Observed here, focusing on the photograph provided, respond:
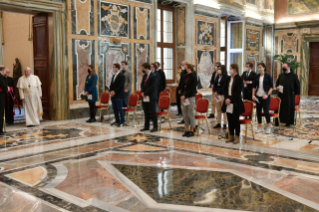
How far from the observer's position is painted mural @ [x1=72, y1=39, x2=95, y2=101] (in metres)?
9.72

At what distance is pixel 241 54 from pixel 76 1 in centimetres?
951

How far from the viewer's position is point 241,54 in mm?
16781

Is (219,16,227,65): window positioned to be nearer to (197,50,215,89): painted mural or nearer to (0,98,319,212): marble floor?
(197,50,215,89): painted mural

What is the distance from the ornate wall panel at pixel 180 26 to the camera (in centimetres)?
1349

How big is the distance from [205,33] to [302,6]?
7432 mm

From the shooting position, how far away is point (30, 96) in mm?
8562

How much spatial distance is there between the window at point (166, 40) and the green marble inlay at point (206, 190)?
880 centimetres

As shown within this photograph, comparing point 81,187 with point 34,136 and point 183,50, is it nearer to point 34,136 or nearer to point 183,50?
point 34,136

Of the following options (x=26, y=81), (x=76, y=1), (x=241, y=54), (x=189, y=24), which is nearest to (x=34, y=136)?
(x=26, y=81)

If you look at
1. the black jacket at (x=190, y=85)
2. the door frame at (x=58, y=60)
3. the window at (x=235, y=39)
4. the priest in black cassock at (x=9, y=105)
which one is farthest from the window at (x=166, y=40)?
the black jacket at (x=190, y=85)

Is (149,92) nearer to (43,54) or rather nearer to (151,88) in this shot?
(151,88)

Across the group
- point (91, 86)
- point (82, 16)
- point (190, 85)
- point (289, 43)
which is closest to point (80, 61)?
point (91, 86)

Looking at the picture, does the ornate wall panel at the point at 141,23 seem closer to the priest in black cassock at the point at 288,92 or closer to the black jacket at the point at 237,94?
the priest in black cassock at the point at 288,92

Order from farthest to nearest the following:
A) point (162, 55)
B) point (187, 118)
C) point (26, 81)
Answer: point (162, 55)
point (26, 81)
point (187, 118)
